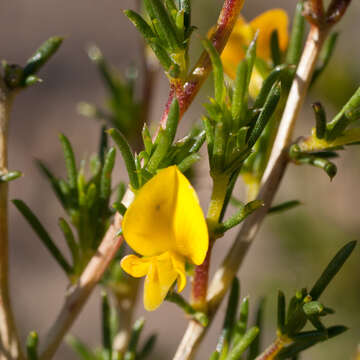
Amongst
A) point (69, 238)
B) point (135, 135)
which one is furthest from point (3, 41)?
point (69, 238)

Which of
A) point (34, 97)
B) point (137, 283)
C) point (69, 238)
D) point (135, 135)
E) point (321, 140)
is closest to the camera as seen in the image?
point (321, 140)

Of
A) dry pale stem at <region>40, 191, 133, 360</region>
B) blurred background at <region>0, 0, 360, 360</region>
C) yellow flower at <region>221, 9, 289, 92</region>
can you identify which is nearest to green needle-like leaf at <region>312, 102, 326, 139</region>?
yellow flower at <region>221, 9, 289, 92</region>

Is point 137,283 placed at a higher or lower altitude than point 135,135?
lower

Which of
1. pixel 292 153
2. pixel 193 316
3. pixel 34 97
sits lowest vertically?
pixel 34 97

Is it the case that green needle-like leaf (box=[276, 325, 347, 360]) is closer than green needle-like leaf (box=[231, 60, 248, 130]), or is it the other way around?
green needle-like leaf (box=[231, 60, 248, 130])

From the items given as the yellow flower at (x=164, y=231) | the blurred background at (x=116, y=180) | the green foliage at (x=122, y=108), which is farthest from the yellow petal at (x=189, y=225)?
the blurred background at (x=116, y=180)

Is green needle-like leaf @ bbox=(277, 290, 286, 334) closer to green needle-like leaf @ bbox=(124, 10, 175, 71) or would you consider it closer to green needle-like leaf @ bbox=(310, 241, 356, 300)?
green needle-like leaf @ bbox=(310, 241, 356, 300)

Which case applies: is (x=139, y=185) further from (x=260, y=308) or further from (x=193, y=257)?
(x=260, y=308)
